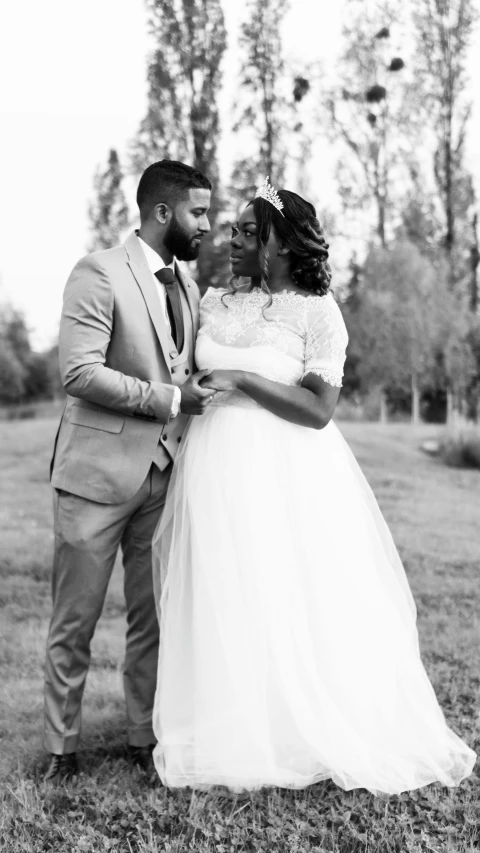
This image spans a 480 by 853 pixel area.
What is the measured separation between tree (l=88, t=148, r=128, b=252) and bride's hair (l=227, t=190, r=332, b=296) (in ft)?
76.3

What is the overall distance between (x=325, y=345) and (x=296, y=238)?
1.70 ft

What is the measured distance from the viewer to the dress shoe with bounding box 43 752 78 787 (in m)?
3.62

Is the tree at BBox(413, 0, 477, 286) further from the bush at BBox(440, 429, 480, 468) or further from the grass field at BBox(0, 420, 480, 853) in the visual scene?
the grass field at BBox(0, 420, 480, 853)

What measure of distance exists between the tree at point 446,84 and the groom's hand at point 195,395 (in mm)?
19505

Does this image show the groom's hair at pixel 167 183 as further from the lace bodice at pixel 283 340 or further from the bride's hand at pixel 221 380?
the bride's hand at pixel 221 380

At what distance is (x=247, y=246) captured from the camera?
→ 146 inches

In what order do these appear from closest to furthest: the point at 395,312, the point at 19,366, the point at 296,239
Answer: the point at 296,239 → the point at 395,312 → the point at 19,366

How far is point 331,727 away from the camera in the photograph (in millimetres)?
3320

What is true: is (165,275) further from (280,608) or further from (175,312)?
(280,608)

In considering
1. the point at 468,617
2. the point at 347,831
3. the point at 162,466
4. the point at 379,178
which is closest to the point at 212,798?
the point at 347,831

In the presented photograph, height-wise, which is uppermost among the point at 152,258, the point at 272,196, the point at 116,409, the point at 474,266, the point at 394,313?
the point at 474,266

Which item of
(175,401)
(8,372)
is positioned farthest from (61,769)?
(8,372)

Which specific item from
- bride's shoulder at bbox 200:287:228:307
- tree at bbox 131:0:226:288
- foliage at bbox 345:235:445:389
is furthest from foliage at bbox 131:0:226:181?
bride's shoulder at bbox 200:287:228:307

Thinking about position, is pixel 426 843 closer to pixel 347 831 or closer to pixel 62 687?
pixel 347 831
